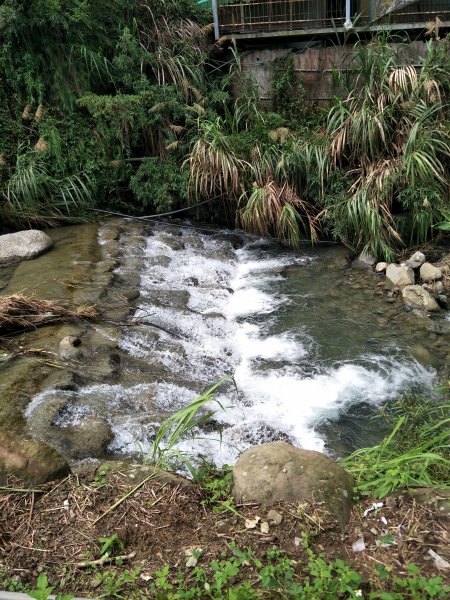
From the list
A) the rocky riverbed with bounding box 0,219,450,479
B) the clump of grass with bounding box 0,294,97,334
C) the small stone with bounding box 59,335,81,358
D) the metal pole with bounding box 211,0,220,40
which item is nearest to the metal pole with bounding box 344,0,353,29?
the metal pole with bounding box 211,0,220,40

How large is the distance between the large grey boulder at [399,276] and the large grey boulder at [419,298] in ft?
0.48

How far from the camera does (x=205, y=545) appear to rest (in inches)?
77.7

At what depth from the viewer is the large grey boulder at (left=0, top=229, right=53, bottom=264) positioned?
5875mm

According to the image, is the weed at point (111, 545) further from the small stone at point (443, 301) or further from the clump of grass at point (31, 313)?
the small stone at point (443, 301)

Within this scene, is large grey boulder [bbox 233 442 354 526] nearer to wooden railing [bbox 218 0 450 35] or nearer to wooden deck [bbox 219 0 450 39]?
wooden deck [bbox 219 0 450 39]

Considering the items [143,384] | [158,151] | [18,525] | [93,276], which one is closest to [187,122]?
[158,151]

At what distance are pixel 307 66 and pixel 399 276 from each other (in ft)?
13.1

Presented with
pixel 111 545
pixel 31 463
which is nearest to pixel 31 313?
pixel 31 463

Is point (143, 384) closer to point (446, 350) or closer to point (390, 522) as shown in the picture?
point (390, 522)

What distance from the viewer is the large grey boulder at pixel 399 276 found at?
5.75m

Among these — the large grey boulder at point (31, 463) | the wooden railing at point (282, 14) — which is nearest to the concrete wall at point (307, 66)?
the wooden railing at point (282, 14)

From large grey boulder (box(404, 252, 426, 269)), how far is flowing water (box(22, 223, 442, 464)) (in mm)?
488

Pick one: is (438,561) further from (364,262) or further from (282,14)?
(282,14)

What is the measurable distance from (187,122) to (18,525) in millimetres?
6366
